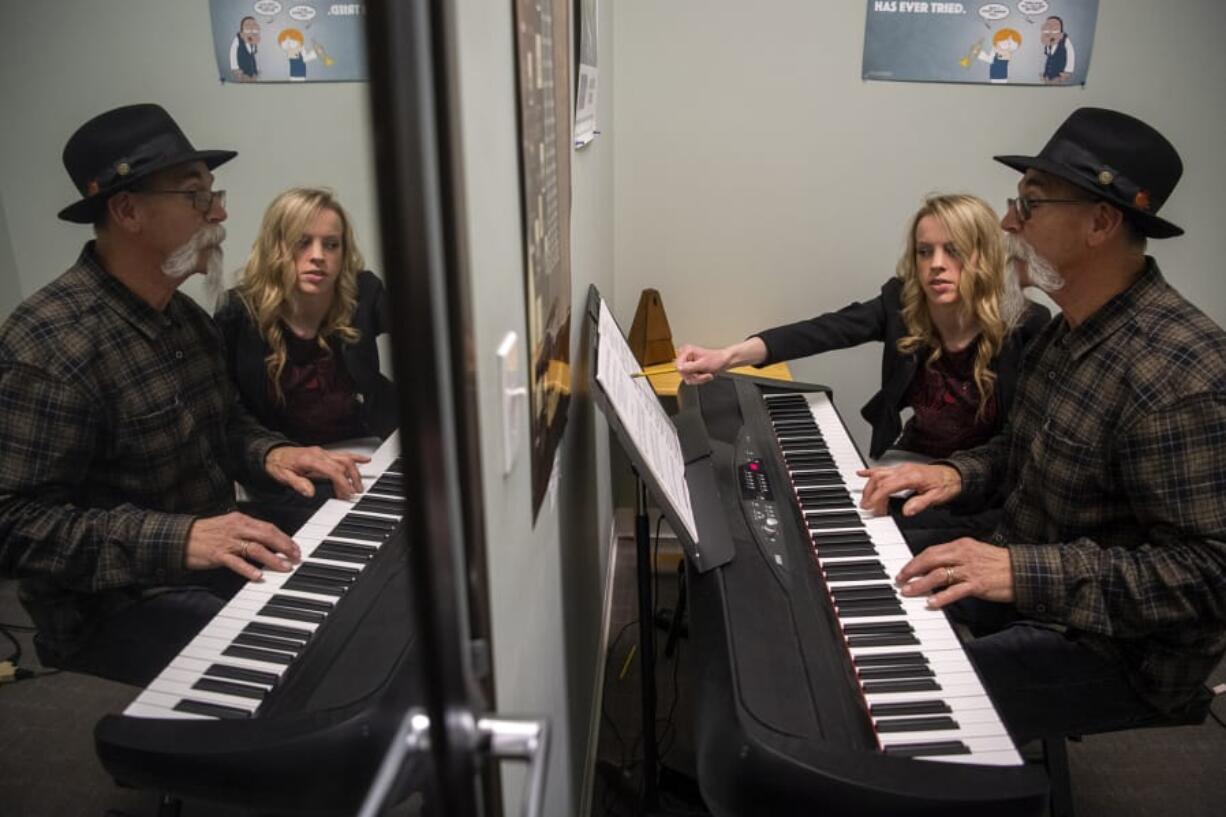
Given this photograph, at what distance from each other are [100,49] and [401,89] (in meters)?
0.10

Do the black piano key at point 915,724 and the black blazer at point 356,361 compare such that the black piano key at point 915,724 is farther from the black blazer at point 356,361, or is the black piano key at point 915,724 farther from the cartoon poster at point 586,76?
the cartoon poster at point 586,76

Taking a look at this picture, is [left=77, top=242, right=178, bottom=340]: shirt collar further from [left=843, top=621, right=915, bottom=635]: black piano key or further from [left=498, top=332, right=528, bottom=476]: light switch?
[left=843, top=621, right=915, bottom=635]: black piano key

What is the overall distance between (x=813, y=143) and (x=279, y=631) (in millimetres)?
2631

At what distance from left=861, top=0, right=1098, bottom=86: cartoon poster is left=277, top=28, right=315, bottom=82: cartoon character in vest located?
2.64m

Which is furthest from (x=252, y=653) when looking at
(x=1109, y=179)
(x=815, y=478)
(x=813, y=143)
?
(x=813, y=143)

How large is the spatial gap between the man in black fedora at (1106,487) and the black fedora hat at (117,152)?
1.35 m

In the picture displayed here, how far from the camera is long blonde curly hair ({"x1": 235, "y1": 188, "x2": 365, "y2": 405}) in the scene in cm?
35

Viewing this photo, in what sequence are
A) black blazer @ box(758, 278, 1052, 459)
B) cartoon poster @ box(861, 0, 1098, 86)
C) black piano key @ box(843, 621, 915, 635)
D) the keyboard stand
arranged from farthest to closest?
cartoon poster @ box(861, 0, 1098, 86) → black blazer @ box(758, 278, 1052, 459) → the keyboard stand → black piano key @ box(843, 621, 915, 635)

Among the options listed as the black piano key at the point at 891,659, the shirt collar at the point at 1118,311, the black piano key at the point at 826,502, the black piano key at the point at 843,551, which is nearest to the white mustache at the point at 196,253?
the black piano key at the point at 891,659

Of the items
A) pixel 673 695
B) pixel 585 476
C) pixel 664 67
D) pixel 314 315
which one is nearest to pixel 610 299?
pixel 664 67

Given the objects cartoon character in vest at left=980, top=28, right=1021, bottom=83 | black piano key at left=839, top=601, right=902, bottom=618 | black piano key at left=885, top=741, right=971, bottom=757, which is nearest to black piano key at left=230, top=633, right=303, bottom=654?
black piano key at left=885, top=741, right=971, bottom=757

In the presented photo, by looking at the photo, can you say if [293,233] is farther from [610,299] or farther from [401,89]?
[610,299]

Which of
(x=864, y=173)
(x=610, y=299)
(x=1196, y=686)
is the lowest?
(x=1196, y=686)

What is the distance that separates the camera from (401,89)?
0.28 meters
